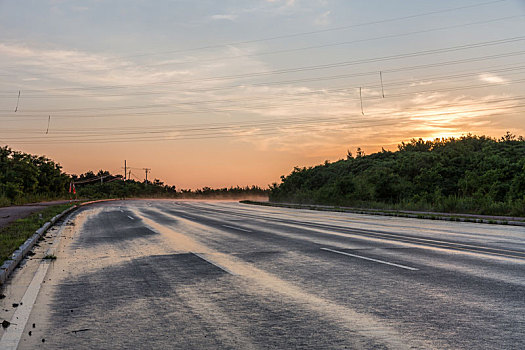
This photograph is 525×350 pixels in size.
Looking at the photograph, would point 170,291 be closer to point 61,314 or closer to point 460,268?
point 61,314

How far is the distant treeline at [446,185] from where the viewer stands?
99.7ft

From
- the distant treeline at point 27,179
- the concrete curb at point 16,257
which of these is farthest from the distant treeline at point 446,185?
the distant treeline at point 27,179

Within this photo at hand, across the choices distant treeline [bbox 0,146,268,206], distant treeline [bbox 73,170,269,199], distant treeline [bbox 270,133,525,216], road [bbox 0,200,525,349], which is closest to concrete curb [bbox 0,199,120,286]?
road [bbox 0,200,525,349]

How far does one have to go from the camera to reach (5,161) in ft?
174

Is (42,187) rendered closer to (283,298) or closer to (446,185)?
(446,185)

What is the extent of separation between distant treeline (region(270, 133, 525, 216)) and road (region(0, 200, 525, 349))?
1806cm

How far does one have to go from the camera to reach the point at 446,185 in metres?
44.9

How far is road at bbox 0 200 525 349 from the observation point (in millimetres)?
4852

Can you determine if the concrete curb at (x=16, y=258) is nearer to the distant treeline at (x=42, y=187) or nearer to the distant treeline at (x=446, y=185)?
the distant treeline at (x=446, y=185)

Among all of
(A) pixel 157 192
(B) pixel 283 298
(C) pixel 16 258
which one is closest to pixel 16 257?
(C) pixel 16 258

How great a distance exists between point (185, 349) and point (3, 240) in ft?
35.1

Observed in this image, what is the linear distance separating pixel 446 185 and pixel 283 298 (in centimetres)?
4211

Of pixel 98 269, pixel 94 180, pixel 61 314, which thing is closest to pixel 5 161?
pixel 98 269

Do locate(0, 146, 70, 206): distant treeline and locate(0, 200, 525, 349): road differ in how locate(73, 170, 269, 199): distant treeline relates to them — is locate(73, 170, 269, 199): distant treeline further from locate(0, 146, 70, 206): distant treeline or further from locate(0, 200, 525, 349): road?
locate(0, 200, 525, 349): road
